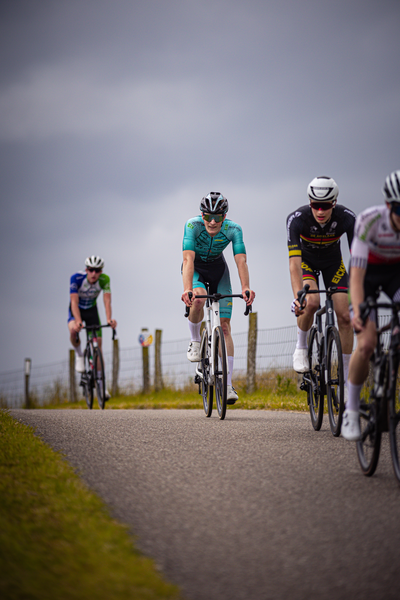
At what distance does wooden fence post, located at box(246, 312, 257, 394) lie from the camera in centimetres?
1496

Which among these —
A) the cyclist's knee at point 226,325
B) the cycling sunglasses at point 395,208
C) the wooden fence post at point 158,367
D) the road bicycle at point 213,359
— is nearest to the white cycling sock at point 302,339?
the road bicycle at point 213,359

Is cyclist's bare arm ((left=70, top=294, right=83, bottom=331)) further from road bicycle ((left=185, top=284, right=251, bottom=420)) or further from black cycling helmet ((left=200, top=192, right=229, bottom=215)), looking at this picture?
black cycling helmet ((left=200, top=192, right=229, bottom=215))

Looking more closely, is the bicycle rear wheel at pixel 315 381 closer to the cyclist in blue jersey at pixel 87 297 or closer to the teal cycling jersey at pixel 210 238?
the teal cycling jersey at pixel 210 238

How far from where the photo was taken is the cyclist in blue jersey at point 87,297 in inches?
485

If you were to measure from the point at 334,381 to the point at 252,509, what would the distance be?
2.85 meters

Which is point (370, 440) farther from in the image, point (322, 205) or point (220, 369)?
point (220, 369)

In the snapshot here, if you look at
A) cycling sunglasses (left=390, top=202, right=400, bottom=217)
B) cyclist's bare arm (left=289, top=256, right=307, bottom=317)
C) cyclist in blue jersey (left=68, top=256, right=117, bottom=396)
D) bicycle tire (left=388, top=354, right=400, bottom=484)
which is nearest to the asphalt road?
bicycle tire (left=388, top=354, right=400, bottom=484)

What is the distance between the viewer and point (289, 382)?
42.2 feet

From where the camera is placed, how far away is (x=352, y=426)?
4.39 metres

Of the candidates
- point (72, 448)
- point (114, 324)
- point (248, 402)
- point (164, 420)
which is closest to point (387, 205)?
point (72, 448)

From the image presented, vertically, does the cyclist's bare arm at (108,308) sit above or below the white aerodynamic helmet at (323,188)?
below

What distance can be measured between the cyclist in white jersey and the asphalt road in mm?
708

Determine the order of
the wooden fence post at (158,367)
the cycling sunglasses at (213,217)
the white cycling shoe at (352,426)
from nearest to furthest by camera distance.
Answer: the white cycling shoe at (352,426) → the cycling sunglasses at (213,217) → the wooden fence post at (158,367)

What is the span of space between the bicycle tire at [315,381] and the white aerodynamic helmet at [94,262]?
646 centimetres
